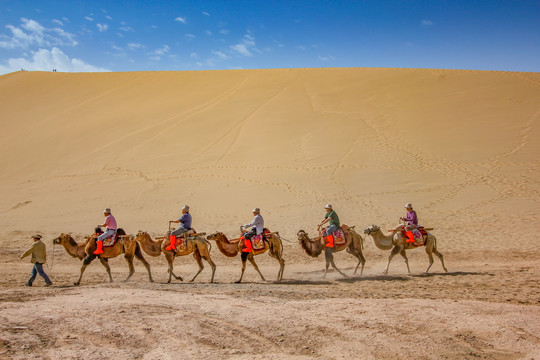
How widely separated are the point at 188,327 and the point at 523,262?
1036cm

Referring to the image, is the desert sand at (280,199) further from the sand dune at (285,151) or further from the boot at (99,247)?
the boot at (99,247)

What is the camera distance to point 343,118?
97.2 feet

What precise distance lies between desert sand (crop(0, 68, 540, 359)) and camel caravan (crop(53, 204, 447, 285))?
0.71 meters

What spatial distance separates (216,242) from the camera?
12.4 metres

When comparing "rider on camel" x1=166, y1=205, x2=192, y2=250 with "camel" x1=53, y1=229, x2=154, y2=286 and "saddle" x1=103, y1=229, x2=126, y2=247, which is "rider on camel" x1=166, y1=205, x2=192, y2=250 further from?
"saddle" x1=103, y1=229, x2=126, y2=247

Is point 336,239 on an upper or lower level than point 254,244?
upper

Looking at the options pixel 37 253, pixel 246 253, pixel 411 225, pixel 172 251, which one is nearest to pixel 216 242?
pixel 246 253

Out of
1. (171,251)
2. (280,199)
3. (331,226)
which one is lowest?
(171,251)

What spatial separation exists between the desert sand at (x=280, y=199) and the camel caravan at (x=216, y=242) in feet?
2.34

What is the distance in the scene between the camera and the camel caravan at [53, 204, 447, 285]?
1226cm

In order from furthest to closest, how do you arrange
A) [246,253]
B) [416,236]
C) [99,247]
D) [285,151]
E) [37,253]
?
1. [285,151]
2. [416,236]
3. [246,253]
4. [99,247]
5. [37,253]

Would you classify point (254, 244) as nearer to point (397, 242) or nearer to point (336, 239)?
point (336, 239)

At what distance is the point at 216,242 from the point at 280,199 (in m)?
8.69

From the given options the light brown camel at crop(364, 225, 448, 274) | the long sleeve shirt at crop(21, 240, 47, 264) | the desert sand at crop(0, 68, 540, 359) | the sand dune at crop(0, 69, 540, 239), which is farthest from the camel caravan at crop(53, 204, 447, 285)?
the sand dune at crop(0, 69, 540, 239)
